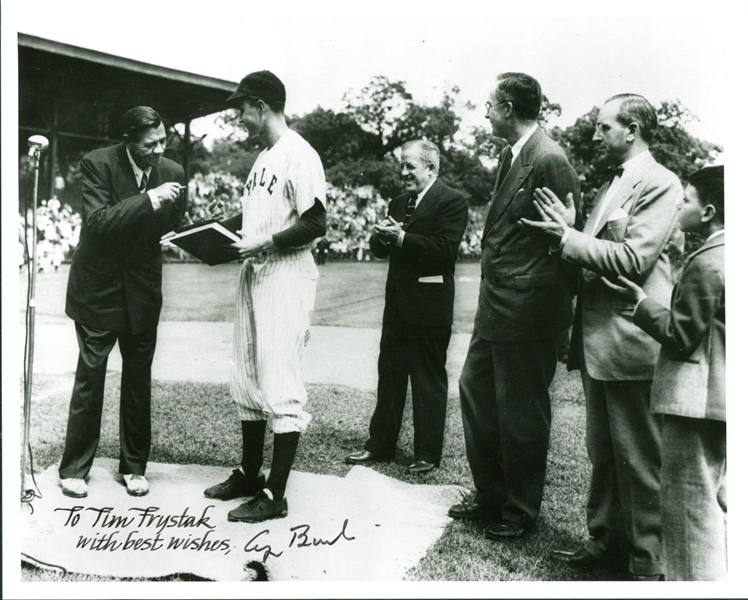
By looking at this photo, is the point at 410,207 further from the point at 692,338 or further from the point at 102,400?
the point at 102,400

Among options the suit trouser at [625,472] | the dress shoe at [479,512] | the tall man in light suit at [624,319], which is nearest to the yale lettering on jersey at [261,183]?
the tall man in light suit at [624,319]

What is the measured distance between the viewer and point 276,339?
10.3 feet

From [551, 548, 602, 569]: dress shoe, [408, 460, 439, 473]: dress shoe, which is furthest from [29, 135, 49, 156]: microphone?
[551, 548, 602, 569]: dress shoe

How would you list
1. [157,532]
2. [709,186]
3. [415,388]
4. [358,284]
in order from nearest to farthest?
[709,186] < [157,532] < [415,388] < [358,284]

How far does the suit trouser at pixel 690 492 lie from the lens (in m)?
2.45

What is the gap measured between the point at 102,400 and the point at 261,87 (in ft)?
5.65

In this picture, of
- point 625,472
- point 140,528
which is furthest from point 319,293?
point 625,472

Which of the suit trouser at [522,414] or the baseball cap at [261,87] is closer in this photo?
the suit trouser at [522,414]

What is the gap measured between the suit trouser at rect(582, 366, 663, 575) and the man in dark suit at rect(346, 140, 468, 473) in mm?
941

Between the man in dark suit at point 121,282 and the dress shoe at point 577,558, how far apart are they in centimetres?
197

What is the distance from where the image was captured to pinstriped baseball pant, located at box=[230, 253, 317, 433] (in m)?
3.11

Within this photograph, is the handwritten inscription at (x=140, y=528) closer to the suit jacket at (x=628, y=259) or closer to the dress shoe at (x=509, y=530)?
the dress shoe at (x=509, y=530)

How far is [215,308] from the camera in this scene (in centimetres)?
362
